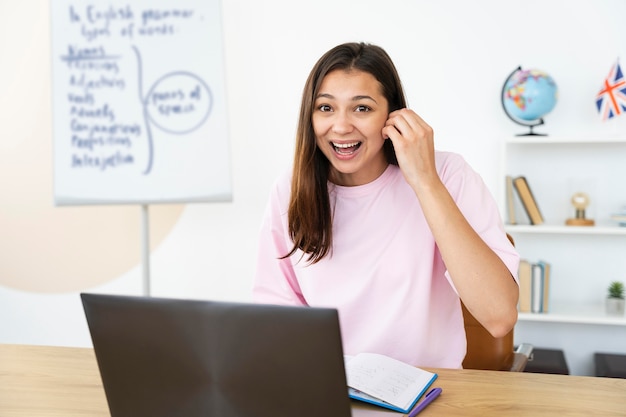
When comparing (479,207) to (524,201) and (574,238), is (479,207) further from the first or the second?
(574,238)

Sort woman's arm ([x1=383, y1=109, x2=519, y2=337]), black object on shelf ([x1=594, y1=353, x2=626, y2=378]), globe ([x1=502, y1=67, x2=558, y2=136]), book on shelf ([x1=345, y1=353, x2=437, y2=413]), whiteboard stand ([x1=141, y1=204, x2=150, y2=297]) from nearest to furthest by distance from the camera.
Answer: book on shelf ([x1=345, y1=353, x2=437, y2=413]) → woman's arm ([x1=383, y1=109, x2=519, y2=337]) → black object on shelf ([x1=594, y1=353, x2=626, y2=378]) → globe ([x1=502, y1=67, x2=558, y2=136]) → whiteboard stand ([x1=141, y1=204, x2=150, y2=297])

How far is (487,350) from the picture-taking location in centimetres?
171

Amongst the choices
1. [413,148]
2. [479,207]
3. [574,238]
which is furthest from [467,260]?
Result: [574,238]

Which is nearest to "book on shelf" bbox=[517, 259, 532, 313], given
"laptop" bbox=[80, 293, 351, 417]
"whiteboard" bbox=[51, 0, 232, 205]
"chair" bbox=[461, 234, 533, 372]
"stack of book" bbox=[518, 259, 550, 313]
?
"stack of book" bbox=[518, 259, 550, 313]

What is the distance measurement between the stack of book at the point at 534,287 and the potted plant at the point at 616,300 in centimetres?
27

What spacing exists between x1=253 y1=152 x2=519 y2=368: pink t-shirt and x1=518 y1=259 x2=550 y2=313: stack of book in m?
1.66

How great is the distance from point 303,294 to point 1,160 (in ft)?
8.84

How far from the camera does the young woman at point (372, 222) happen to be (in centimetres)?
155

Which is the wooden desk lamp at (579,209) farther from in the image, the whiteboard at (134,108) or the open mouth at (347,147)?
the open mouth at (347,147)

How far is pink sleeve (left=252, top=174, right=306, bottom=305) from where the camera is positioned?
1680 mm

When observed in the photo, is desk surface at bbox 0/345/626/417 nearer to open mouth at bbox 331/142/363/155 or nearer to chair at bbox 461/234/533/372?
chair at bbox 461/234/533/372

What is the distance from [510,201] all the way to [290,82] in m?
1.22

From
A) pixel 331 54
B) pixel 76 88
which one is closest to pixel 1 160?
pixel 76 88

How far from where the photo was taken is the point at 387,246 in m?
1.60
